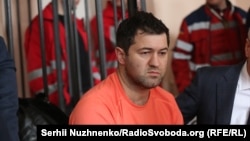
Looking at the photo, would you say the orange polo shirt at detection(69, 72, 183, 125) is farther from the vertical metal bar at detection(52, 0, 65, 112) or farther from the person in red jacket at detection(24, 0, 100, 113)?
the person in red jacket at detection(24, 0, 100, 113)

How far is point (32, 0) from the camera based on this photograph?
2486 mm

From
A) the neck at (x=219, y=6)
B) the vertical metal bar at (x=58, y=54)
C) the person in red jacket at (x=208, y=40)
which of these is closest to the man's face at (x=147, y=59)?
the vertical metal bar at (x=58, y=54)

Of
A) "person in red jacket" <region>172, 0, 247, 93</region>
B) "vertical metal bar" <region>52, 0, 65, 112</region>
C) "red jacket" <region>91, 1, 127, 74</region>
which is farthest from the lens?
"person in red jacket" <region>172, 0, 247, 93</region>

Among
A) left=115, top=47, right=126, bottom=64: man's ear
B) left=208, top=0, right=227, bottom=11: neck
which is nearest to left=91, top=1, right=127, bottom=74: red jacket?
left=208, top=0, right=227, bottom=11: neck

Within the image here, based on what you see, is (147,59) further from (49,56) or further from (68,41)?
(49,56)

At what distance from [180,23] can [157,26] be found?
5.64ft

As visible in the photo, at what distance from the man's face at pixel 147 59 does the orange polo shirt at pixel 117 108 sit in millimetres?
67

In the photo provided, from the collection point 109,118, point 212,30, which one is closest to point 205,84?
point 109,118

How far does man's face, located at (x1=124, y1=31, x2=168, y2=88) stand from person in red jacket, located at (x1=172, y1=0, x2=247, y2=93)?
53.5 inches

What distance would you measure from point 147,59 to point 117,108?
17 cm

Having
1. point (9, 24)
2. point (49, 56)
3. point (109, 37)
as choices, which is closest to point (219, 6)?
point (109, 37)

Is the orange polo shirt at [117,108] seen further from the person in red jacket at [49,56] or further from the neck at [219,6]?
the neck at [219,6]

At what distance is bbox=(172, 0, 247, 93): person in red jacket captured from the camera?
106 inches

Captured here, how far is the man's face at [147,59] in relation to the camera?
52.7 inches
